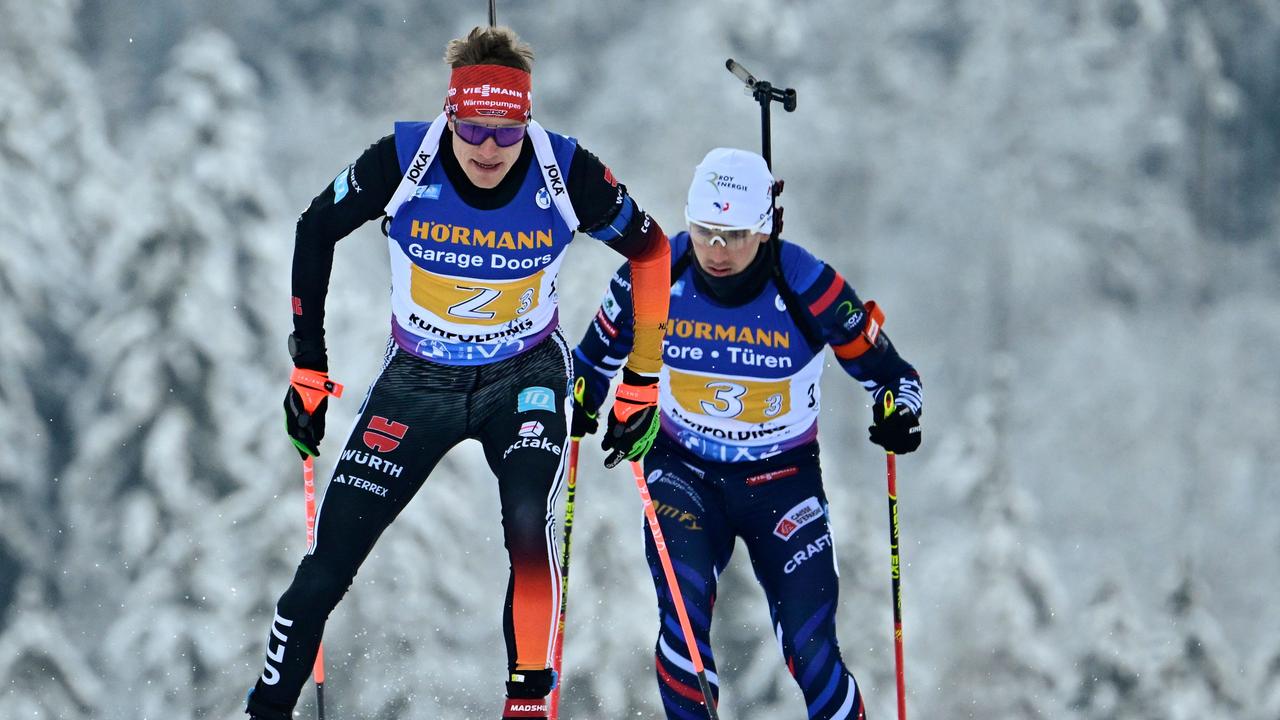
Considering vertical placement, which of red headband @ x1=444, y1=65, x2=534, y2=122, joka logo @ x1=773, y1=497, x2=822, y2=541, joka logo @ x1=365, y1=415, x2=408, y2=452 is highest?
red headband @ x1=444, y1=65, x2=534, y2=122

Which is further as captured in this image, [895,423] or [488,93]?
[895,423]

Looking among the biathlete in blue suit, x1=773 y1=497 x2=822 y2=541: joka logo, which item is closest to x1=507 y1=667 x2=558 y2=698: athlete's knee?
the biathlete in blue suit

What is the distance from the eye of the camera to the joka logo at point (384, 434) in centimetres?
514

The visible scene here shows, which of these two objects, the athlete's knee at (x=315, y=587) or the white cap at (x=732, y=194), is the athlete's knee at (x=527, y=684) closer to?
the athlete's knee at (x=315, y=587)

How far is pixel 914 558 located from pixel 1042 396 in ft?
9.52

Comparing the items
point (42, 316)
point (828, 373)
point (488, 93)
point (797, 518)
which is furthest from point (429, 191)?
point (828, 373)

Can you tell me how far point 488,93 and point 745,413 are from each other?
2048mm

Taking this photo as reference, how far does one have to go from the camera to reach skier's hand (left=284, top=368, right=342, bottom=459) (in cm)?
518

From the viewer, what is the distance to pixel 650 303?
5680 millimetres

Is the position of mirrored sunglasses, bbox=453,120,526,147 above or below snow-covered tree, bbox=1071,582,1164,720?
above

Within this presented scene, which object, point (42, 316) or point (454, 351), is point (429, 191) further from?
point (42, 316)

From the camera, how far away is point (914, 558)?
1748 centimetres

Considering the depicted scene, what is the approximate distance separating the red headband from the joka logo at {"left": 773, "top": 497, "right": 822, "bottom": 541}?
2.15 meters

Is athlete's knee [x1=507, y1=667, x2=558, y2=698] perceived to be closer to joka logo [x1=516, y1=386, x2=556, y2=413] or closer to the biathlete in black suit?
the biathlete in black suit
